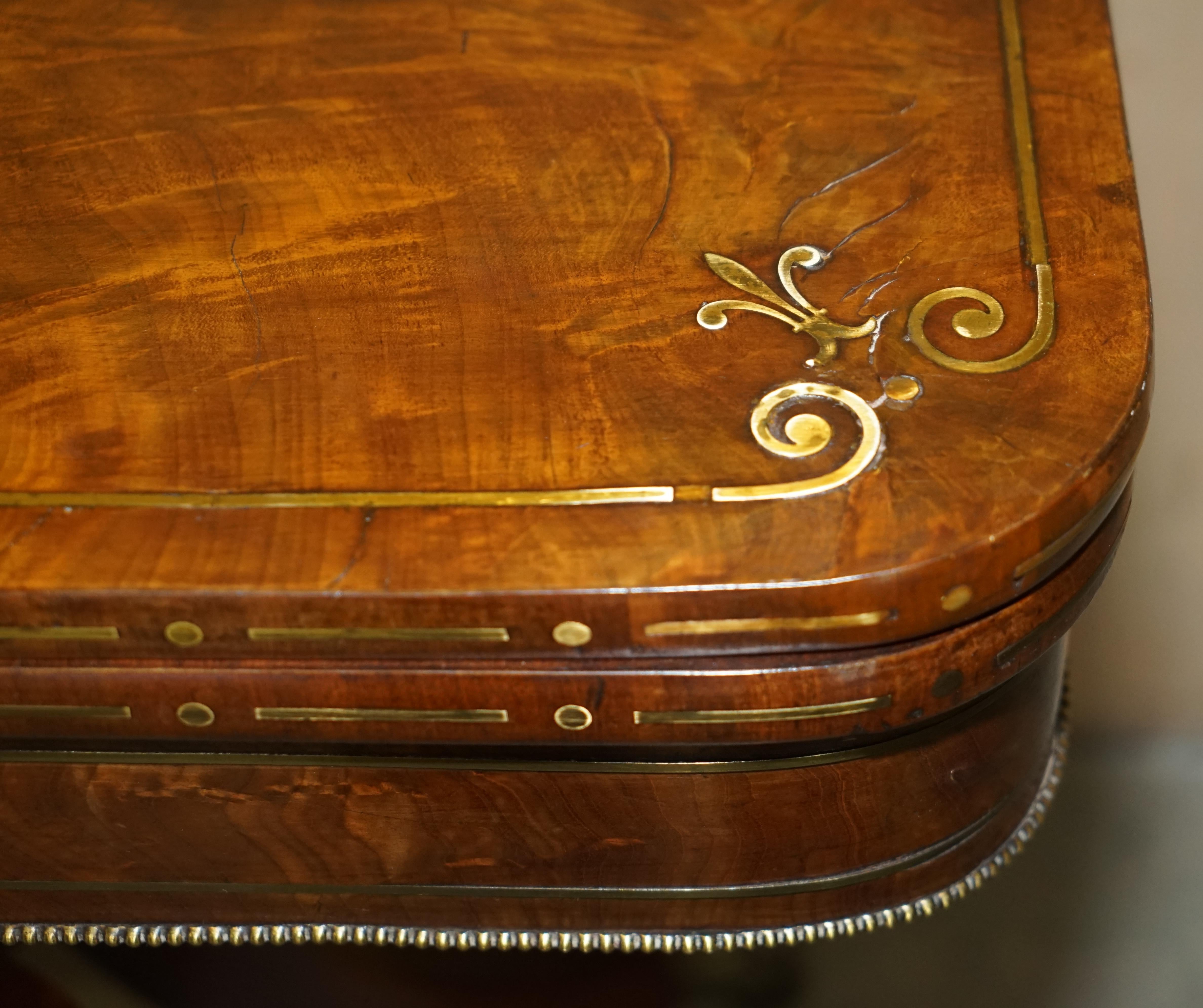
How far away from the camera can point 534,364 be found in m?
0.74

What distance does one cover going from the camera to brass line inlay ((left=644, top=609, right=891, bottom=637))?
64 centimetres

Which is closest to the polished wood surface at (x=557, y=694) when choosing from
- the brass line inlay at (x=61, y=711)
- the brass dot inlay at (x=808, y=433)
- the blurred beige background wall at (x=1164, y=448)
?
the brass line inlay at (x=61, y=711)

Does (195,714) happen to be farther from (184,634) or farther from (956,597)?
(956,597)

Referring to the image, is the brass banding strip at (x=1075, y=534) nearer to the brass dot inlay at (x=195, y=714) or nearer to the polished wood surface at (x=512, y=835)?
the polished wood surface at (x=512, y=835)

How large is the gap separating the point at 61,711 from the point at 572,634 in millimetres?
274

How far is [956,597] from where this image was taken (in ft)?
2.12

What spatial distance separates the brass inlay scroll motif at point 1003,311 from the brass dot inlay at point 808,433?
0.08 metres

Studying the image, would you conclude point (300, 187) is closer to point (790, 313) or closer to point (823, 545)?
point (790, 313)

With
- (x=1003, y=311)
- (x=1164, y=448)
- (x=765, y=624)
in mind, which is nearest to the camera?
(x=765, y=624)

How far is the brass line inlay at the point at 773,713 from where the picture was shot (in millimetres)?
673

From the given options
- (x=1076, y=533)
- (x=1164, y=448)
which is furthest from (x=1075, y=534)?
(x=1164, y=448)

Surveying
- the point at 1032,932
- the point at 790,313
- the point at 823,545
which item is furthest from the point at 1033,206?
the point at 1032,932

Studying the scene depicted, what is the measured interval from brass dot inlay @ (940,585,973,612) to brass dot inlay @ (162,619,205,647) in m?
0.36

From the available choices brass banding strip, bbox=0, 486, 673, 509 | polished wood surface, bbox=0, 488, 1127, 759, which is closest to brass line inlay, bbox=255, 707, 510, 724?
polished wood surface, bbox=0, 488, 1127, 759
